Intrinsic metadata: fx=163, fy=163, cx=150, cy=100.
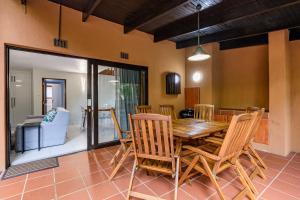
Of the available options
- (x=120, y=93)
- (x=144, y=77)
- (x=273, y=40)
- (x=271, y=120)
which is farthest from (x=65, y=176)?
(x=273, y=40)

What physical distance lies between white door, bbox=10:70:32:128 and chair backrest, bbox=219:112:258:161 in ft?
24.6

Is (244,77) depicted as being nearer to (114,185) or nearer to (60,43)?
(114,185)

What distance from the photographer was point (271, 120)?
352 centimetres

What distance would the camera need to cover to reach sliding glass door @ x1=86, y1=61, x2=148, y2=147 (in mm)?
3658

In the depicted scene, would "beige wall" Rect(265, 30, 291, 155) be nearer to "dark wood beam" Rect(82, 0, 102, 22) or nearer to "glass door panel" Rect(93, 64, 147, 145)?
"glass door panel" Rect(93, 64, 147, 145)

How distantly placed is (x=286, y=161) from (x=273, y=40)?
8.14 ft

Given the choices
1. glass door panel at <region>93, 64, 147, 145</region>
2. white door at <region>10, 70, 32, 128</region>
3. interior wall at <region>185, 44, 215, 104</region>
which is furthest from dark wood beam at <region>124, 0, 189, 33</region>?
white door at <region>10, 70, 32, 128</region>

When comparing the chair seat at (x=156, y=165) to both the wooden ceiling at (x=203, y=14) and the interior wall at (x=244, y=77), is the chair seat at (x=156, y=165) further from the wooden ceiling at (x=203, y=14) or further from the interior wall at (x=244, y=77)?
the interior wall at (x=244, y=77)

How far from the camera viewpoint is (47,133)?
3834mm

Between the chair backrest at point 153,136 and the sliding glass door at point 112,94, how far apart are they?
2078mm

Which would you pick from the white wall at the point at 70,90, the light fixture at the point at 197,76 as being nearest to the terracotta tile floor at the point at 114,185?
the light fixture at the point at 197,76

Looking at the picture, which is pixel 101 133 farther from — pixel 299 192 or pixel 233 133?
pixel 299 192

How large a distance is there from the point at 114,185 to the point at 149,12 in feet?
10.2

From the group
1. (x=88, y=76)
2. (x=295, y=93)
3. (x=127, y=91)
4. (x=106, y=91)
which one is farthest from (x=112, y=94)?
(x=295, y=93)
